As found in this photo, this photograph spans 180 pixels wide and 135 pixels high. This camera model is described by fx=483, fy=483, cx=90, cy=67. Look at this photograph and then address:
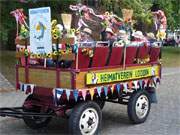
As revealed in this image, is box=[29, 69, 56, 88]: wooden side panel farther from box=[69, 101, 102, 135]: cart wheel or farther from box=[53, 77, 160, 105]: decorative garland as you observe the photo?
box=[69, 101, 102, 135]: cart wheel

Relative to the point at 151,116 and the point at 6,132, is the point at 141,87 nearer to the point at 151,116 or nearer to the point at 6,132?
the point at 151,116

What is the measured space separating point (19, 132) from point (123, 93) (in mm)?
1946

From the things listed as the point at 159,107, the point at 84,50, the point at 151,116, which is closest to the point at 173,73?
the point at 159,107

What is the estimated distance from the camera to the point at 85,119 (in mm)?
7289

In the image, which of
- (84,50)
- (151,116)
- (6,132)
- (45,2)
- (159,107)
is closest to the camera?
(84,50)

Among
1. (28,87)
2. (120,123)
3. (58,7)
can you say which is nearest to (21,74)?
(28,87)

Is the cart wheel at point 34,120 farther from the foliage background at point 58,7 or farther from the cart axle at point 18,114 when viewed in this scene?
the foliage background at point 58,7

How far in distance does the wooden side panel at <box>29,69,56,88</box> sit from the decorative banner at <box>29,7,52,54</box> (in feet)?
1.09

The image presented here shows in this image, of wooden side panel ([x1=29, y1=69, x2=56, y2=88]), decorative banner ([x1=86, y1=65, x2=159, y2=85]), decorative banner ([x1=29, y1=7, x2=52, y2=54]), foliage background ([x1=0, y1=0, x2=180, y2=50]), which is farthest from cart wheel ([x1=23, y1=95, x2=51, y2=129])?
foliage background ([x1=0, y1=0, x2=180, y2=50])

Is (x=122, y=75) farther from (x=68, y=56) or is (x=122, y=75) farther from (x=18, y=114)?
(x=18, y=114)

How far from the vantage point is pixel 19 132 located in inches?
315

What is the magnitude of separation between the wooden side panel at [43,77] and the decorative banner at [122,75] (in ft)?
1.81

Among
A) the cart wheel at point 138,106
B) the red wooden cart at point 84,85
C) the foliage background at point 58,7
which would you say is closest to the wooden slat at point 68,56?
the red wooden cart at point 84,85

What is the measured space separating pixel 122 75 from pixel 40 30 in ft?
A: 5.50
